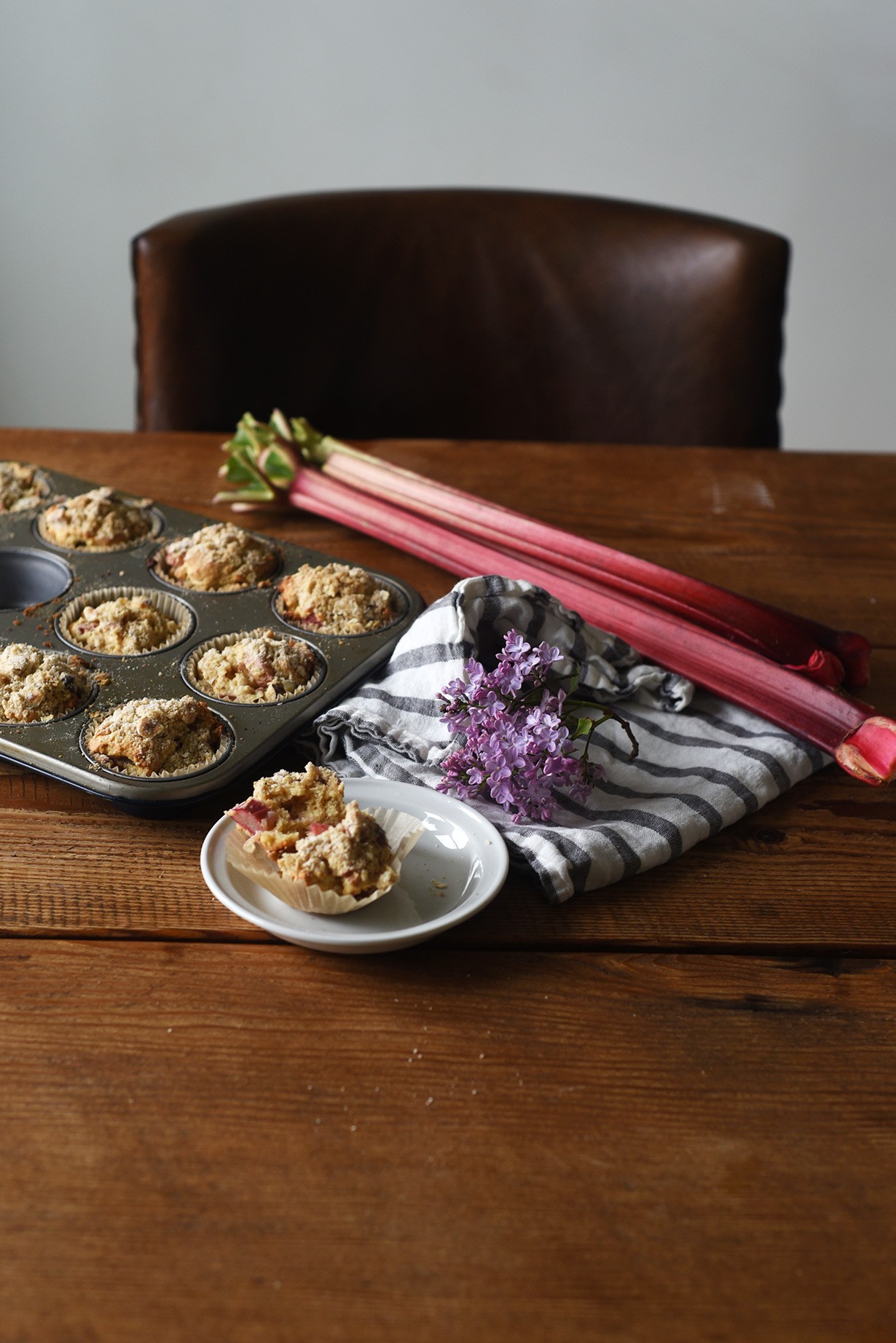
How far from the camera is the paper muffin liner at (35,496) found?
1.66 m

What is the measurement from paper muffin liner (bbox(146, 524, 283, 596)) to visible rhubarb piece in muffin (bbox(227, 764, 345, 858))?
0.45 meters

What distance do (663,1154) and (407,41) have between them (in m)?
3.32

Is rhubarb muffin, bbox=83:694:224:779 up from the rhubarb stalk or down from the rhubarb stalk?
down

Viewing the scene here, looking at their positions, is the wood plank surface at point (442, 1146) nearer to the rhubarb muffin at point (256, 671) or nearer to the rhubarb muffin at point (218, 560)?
the rhubarb muffin at point (256, 671)

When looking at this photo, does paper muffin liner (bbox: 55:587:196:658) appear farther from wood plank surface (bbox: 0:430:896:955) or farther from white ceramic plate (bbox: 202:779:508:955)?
white ceramic plate (bbox: 202:779:508:955)

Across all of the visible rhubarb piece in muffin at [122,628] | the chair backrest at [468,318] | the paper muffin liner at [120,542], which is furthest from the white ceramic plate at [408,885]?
the chair backrest at [468,318]

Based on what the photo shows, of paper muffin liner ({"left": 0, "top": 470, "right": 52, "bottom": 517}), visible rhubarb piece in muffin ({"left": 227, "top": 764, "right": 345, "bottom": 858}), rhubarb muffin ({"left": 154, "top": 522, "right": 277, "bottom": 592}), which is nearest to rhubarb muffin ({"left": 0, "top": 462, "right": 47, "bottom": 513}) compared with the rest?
paper muffin liner ({"left": 0, "top": 470, "right": 52, "bottom": 517})

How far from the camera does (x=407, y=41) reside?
3355mm

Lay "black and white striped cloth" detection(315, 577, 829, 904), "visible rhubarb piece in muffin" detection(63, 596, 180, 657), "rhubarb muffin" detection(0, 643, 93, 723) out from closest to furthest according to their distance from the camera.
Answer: "black and white striped cloth" detection(315, 577, 829, 904) → "rhubarb muffin" detection(0, 643, 93, 723) → "visible rhubarb piece in muffin" detection(63, 596, 180, 657)

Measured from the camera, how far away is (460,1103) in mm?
865

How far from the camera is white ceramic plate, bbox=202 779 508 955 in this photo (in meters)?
0.96

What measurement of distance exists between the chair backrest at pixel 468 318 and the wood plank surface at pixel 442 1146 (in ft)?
5.07

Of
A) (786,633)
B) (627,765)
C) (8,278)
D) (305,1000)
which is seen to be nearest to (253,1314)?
(305,1000)

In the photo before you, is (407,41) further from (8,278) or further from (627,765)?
(627,765)
